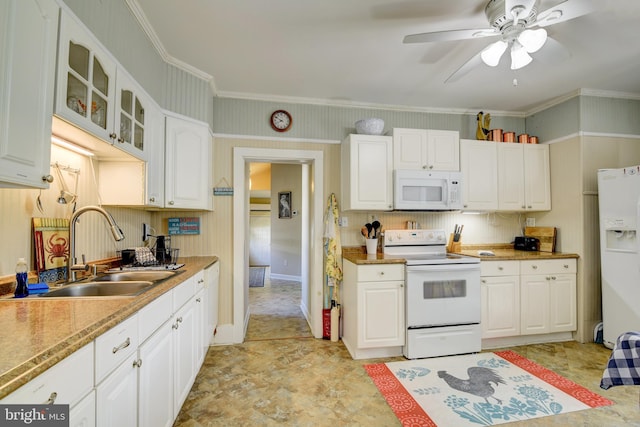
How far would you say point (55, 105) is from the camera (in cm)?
116

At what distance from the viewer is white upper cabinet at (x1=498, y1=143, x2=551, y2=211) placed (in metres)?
3.23

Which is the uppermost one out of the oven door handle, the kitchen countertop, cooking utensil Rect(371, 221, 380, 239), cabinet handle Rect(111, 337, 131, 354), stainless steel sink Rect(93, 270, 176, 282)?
cooking utensil Rect(371, 221, 380, 239)

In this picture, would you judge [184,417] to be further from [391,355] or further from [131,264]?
[391,355]

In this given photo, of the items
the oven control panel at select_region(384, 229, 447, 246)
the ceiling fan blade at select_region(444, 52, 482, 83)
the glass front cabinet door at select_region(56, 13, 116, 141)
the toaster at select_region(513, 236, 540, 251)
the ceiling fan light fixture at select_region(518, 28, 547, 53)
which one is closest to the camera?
the glass front cabinet door at select_region(56, 13, 116, 141)

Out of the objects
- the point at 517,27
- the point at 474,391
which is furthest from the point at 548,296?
the point at 517,27

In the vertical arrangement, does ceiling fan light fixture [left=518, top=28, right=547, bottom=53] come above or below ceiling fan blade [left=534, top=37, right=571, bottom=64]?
below

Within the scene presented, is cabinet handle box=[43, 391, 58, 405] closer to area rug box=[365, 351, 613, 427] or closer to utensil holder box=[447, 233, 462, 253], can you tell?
area rug box=[365, 351, 613, 427]

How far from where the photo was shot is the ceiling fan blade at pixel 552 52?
5.86 feet

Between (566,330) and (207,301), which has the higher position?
(207,301)

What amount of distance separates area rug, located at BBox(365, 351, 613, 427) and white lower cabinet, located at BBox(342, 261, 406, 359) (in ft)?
0.59

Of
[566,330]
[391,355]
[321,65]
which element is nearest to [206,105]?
[321,65]

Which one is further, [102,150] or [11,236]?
[102,150]

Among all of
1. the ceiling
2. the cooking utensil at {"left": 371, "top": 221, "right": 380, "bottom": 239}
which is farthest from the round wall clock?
the cooking utensil at {"left": 371, "top": 221, "right": 380, "bottom": 239}

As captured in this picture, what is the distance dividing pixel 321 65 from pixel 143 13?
134cm
